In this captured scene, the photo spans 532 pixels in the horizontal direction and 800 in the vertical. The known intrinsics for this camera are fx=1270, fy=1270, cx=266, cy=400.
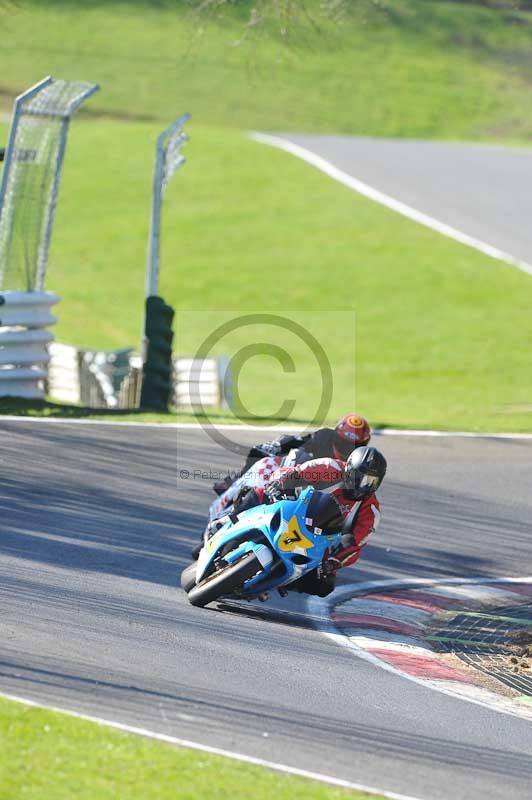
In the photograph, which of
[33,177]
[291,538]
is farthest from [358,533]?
[33,177]

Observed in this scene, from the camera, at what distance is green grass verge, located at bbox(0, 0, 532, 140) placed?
54.8m

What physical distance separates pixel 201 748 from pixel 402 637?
355cm

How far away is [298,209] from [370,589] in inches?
1089

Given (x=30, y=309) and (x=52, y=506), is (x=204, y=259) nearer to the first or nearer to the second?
(x=30, y=309)

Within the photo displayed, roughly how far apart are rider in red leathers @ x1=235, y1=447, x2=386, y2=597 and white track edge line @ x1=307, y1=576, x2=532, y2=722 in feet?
1.10

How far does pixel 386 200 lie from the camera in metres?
36.9

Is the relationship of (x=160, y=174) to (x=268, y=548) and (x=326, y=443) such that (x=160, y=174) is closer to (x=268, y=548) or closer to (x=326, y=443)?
(x=326, y=443)

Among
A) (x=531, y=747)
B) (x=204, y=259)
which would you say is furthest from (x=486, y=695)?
(x=204, y=259)

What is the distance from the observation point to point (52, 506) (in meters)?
11.1

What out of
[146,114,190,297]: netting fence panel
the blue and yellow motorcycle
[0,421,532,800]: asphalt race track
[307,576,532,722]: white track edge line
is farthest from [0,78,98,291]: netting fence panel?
the blue and yellow motorcycle

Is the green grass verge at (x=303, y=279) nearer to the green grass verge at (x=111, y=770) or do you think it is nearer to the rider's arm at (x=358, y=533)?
the rider's arm at (x=358, y=533)

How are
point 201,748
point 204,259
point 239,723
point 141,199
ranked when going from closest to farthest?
point 201,748
point 239,723
point 204,259
point 141,199

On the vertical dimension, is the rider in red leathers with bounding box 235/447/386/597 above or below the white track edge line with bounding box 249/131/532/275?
above

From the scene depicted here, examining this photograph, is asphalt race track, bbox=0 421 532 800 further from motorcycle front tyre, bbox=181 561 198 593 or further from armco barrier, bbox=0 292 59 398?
armco barrier, bbox=0 292 59 398
